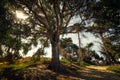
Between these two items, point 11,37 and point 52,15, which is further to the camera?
point 52,15

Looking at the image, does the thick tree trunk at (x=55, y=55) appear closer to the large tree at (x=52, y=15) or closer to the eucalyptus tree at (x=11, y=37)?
the large tree at (x=52, y=15)

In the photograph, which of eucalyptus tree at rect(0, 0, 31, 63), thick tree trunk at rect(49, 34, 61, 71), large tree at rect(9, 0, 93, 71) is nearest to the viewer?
eucalyptus tree at rect(0, 0, 31, 63)

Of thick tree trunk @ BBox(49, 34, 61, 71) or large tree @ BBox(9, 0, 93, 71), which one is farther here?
thick tree trunk @ BBox(49, 34, 61, 71)

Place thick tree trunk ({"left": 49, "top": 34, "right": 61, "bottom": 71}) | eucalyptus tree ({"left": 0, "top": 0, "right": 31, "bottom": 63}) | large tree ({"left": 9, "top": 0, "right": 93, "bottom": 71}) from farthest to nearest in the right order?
thick tree trunk ({"left": 49, "top": 34, "right": 61, "bottom": 71}), large tree ({"left": 9, "top": 0, "right": 93, "bottom": 71}), eucalyptus tree ({"left": 0, "top": 0, "right": 31, "bottom": 63})

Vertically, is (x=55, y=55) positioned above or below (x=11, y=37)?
below

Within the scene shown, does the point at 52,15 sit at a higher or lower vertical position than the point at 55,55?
higher

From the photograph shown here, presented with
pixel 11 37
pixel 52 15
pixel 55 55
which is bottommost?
pixel 55 55

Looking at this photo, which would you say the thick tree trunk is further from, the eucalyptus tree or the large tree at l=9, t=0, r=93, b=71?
the eucalyptus tree

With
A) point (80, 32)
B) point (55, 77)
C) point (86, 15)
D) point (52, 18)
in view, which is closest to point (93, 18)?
point (86, 15)

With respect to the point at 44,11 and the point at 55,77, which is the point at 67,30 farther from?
the point at 55,77

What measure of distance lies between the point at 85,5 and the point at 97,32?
4169 mm

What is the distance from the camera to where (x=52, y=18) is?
82.2ft

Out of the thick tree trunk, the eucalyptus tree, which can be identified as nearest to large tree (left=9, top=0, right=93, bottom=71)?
the thick tree trunk

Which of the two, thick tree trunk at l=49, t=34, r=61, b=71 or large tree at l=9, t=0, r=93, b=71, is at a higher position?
large tree at l=9, t=0, r=93, b=71
